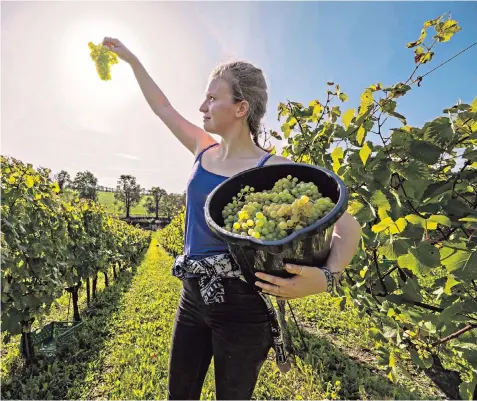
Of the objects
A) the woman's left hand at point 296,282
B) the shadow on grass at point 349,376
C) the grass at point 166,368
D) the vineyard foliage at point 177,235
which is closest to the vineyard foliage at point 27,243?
the grass at point 166,368

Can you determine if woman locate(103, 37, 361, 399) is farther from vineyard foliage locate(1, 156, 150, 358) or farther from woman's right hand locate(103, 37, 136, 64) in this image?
vineyard foliage locate(1, 156, 150, 358)

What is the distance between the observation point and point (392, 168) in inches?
55.8

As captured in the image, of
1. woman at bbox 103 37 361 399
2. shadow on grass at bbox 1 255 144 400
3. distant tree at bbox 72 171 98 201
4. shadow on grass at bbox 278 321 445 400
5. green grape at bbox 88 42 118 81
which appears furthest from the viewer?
distant tree at bbox 72 171 98 201

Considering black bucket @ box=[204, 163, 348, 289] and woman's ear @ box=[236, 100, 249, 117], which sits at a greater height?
woman's ear @ box=[236, 100, 249, 117]

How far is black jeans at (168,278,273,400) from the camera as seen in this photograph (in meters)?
1.43

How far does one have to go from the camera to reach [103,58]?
2.09 m

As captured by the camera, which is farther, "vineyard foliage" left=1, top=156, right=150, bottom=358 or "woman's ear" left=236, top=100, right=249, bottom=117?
"vineyard foliage" left=1, top=156, right=150, bottom=358

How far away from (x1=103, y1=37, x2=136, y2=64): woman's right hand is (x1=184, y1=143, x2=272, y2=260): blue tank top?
34.2 inches

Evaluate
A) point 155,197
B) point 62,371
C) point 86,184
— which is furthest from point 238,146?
point 86,184

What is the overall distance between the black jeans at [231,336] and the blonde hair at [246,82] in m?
0.84

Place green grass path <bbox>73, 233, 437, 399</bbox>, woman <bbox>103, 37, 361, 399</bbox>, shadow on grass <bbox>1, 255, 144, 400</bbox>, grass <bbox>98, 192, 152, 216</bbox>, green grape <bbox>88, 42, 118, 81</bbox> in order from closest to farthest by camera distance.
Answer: woman <bbox>103, 37, 361, 399</bbox>, green grape <bbox>88, 42, 118, 81</bbox>, green grass path <bbox>73, 233, 437, 399</bbox>, shadow on grass <bbox>1, 255, 144, 400</bbox>, grass <bbox>98, 192, 152, 216</bbox>

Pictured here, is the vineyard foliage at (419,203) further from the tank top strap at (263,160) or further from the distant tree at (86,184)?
the distant tree at (86,184)

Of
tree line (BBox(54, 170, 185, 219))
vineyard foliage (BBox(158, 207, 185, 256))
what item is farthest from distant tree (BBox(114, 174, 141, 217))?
vineyard foliage (BBox(158, 207, 185, 256))

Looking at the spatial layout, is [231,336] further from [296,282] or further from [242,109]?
[242,109]
